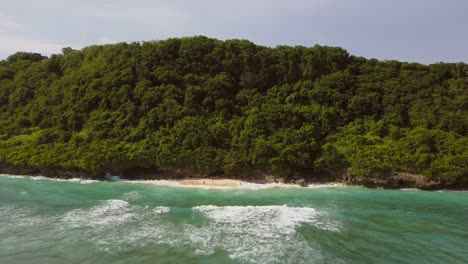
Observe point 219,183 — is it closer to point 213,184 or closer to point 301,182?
point 213,184

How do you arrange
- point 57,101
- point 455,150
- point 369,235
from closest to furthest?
1. point 369,235
2. point 455,150
3. point 57,101

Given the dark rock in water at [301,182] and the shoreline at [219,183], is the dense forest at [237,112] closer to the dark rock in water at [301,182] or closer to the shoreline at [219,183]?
the dark rock in water at [301,182]

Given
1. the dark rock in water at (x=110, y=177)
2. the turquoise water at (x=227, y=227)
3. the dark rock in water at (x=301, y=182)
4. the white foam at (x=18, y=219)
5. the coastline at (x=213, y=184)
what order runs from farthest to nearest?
the dark rock in water at (x=110, y=177), the dark rock in water at (x=301, y=182), the coastline at (x=213, y=184), the white foam at (x=18, y=219), the turquoise water at (x=227, y=227)

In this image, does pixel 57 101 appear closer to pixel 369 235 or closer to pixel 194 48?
pixel 194 48

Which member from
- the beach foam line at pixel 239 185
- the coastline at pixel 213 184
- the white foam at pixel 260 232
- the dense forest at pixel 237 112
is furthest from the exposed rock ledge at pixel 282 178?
the white foam at pixel 260 232

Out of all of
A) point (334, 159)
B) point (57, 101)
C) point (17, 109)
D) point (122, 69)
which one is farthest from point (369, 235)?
point (17, 109)
